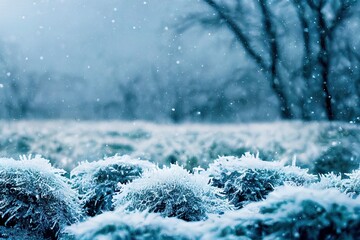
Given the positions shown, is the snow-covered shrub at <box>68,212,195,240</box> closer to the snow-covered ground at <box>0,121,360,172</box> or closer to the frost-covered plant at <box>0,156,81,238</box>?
the frost-covered plant at <box>0,156,81,238</box>

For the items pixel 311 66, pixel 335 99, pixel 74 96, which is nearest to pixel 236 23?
pixel 311 66

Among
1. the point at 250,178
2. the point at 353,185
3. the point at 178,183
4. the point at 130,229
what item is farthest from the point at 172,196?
the point at 353,185

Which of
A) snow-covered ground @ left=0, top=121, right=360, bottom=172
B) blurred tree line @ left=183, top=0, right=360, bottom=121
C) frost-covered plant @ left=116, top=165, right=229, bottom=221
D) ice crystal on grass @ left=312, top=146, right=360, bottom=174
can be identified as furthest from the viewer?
blurred tree line @ left=183, top=0, right=360, bottom=121

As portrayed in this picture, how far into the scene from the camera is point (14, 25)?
7961mm

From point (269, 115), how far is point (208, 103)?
1096 millimetres

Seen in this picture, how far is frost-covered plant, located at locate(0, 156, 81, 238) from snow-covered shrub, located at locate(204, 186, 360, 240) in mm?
1577

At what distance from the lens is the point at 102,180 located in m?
3.31

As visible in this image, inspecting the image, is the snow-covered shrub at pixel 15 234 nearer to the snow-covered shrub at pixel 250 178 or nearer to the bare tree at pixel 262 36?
the snow-covered shrub at pixel 250 178

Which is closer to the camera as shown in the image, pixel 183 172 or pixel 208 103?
pixel 183 172

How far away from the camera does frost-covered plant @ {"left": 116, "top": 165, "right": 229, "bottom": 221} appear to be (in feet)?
8.25

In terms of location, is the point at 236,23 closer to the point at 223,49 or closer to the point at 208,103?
the point at 223,49

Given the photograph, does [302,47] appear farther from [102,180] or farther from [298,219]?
[298,219]

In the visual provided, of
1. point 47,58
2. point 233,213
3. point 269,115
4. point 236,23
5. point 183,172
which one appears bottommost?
point 269,115

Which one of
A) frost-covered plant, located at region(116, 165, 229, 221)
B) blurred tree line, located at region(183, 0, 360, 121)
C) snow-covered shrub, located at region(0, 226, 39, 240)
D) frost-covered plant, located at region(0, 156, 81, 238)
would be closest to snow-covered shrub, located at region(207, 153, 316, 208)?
frost-covered plant, located at region(116, 165, 229, 221)
